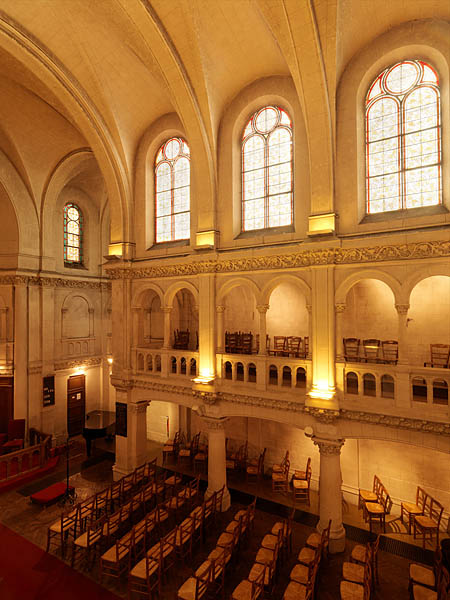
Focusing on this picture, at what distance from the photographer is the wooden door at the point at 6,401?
57.3 ft

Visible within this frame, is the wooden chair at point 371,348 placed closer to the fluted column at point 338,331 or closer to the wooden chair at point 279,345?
the fluted column at point 338,331

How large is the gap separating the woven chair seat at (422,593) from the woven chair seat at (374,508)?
3.34 metres

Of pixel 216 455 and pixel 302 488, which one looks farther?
pixel 216 455

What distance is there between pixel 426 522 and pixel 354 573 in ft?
12.2

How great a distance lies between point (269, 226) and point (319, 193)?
215cm

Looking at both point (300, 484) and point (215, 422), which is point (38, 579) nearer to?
point (215, 422)

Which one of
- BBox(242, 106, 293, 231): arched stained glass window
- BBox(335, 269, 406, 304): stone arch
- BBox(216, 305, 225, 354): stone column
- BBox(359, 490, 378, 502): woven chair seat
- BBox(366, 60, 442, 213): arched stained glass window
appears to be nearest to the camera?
BBox(335, 269, 406, 304): stone arch

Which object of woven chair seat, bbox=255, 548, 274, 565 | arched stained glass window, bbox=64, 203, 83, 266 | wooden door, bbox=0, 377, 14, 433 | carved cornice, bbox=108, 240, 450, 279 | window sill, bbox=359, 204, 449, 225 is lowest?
woven chair seat, bbox=255, 548, 274, 565

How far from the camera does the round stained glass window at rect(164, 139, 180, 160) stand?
14.5 metres

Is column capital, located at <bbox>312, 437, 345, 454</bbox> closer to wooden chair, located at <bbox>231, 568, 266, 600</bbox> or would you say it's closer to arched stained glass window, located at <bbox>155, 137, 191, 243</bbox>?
wooden chair, located at <bbox>231, 568, 266, 600</bbox>

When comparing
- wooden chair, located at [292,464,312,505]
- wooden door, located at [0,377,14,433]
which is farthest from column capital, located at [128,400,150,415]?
wooden door, located at [0,377,14,433]

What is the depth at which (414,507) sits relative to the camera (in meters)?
11.2

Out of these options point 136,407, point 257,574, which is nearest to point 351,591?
point 257,574

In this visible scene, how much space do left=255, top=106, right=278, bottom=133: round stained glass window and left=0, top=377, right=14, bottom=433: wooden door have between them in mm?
15677
